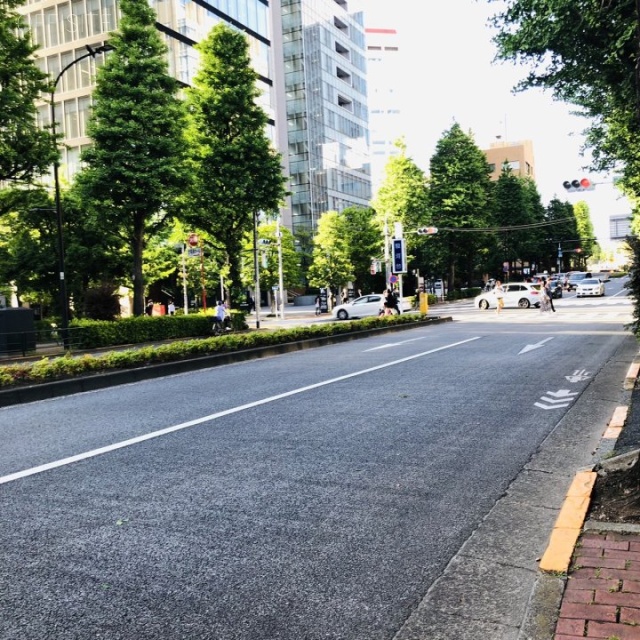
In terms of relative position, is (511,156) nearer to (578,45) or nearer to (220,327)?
(220,327)

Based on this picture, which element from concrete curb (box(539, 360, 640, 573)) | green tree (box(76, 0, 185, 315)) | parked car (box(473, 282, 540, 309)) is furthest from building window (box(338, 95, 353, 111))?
concrete curb (box(539, 360, 640, 573))

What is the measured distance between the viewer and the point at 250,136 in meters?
30.3

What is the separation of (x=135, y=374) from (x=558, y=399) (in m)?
7.75

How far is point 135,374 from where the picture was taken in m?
12.2

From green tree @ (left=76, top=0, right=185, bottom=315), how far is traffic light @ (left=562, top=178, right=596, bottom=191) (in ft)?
61.6

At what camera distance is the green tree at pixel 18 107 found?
22.1 meters

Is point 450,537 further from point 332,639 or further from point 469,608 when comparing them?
point 332,639

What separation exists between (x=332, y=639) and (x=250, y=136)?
1168 inches

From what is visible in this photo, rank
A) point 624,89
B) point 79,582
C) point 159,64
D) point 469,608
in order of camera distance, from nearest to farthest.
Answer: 1. point 469,608
2. point 79,582
3. point 624,89
4. point 159,64

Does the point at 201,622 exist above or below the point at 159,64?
below

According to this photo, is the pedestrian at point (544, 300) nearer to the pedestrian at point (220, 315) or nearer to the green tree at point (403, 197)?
the pedestrian at point (220, 315)

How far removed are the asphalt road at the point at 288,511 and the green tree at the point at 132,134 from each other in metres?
18.9

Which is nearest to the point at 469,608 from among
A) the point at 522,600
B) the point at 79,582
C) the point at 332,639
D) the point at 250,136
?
the point at 522,600

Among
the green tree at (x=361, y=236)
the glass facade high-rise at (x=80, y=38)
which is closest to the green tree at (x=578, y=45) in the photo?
the glass facade high-rise at (x=80, y=38)
